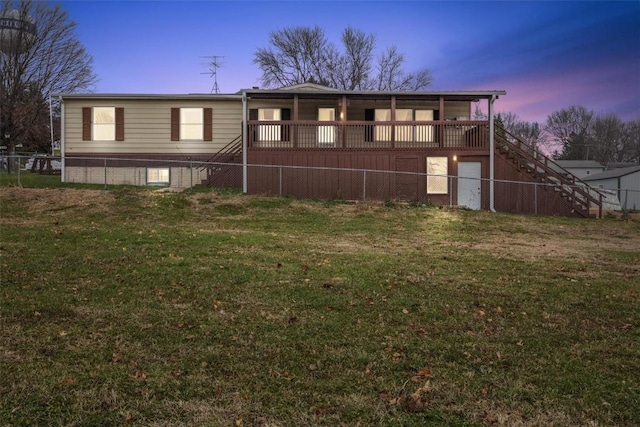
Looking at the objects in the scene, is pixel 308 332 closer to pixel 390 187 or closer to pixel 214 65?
pixel 390 187

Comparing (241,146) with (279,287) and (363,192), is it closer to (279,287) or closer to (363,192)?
(363,192)

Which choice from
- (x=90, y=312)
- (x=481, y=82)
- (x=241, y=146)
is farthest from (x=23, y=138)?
(x=481, y=82)

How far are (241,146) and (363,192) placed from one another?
5.39m

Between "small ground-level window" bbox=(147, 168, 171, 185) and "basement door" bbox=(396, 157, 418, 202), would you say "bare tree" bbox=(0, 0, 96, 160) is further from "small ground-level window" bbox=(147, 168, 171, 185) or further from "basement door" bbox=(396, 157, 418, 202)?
"basement door" bbox=(396, 157, 418, 202)

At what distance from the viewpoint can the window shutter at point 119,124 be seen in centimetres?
1969

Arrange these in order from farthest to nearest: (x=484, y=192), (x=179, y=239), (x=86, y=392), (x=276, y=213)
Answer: (x=484, y=192)
(x=276, y=213)
(x=179, y=239)
(x=86, y=392)

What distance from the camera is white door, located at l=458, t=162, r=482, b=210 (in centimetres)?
1900

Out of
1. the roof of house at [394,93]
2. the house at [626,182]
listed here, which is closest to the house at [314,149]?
the roof of house at [394,93]

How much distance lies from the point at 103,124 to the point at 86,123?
65 centimetres

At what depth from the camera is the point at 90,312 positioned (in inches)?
193

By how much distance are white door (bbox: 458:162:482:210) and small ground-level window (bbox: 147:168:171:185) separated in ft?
39.2

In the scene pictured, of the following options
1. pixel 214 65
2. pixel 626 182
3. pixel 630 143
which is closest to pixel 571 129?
pixel 630 143

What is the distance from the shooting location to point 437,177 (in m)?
19.2

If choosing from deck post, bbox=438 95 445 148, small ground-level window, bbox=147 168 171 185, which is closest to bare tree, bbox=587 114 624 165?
deck post, bbox=438 95 445 148
